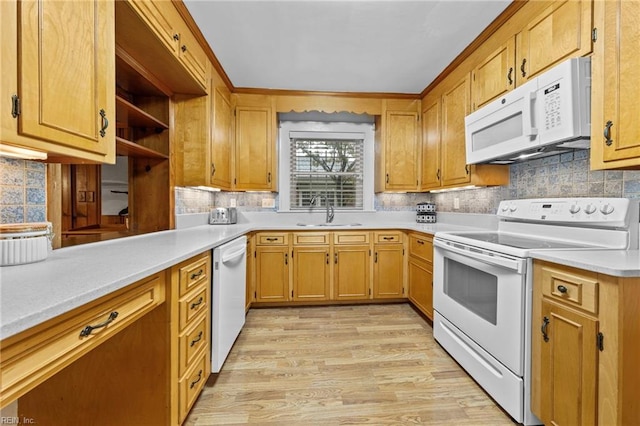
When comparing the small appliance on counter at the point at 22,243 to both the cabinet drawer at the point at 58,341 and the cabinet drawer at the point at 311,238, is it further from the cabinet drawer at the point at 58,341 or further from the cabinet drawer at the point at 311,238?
the cabinet drawer at the point at 311,238

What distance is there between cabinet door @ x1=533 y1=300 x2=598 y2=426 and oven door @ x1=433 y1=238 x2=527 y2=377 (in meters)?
0.11

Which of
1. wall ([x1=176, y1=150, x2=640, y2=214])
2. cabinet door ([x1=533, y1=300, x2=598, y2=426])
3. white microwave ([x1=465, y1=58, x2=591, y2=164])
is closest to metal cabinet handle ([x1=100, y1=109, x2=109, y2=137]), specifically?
wall ([x1=176, y1=150, x2=640, y2=214])

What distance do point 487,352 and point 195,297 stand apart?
172 centimetres

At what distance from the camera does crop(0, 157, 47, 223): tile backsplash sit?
1141mm

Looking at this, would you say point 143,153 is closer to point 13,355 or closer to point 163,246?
point 163,246

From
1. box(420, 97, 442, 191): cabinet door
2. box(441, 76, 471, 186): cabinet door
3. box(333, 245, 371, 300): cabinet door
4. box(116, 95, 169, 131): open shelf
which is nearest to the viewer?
box(116, 95, 169, 131): open shelf

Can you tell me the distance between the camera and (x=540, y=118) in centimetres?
167

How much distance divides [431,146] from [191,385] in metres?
3.04

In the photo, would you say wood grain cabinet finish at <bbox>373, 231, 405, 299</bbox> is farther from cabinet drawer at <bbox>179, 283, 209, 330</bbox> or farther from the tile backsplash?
the tile backsplash

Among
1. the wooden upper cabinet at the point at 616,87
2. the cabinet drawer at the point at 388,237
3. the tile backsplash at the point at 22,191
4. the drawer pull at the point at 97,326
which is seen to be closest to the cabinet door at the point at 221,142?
the tile backsplash at the point at 22,191

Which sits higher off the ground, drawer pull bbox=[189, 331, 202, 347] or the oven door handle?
the oven door handle

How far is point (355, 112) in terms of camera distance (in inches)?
133

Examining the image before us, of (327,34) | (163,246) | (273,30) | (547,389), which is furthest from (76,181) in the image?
(547,389)

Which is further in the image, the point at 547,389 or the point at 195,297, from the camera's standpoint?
the point at 195,297
